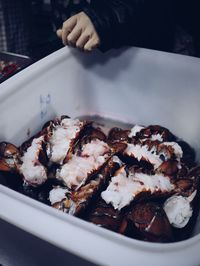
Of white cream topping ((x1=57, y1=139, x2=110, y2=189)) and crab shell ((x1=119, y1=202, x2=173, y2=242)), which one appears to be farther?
white cream topping ((x1=57, y1=139, x2=110, y2=189))

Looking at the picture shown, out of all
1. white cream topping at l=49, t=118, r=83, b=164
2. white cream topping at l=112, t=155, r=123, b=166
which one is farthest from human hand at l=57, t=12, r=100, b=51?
white cream topping at l=112, t=155, r=123, b=166

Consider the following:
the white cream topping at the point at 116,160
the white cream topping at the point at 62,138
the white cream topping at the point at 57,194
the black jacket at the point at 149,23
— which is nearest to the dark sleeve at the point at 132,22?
the black jacket at the point at 149,23

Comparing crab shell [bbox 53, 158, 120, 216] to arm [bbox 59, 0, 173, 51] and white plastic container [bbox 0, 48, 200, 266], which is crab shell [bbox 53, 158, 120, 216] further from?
arm [bbox 59, 0, 173, 51]

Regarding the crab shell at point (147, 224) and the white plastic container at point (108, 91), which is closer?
the crab shell at point (147, 224)

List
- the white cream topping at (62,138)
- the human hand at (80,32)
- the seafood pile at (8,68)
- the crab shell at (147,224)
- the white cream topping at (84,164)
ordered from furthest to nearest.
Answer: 1. the seafood pile at (8,68)
2. the human hand at (80,32)
3. the white cream topping at (62,138)
4. the white cream topping at (84,164)
5. the crab shell at (147,224)

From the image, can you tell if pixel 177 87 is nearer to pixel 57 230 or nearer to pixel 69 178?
pixel 69 178

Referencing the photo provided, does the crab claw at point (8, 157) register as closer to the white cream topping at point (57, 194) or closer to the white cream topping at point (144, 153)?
the white cream topping at point (57, 194)
